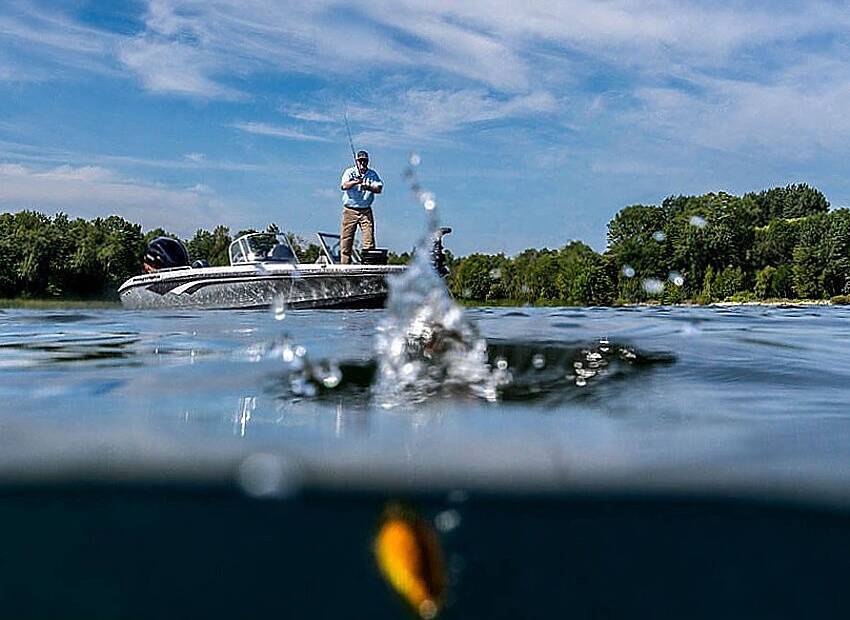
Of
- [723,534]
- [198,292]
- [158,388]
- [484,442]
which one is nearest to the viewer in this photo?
[723,534]

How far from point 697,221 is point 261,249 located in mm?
69502

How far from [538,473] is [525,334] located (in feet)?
14.7

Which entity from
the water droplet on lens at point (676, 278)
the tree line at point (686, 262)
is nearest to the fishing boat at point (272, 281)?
the tree line at point (686, 262)

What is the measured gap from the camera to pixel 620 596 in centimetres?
277

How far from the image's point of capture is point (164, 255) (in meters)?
21.5

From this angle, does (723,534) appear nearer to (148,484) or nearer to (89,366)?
(148,484)

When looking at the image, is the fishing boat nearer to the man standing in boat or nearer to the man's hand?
the man standing in boat

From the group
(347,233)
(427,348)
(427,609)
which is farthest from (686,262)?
(427,609)

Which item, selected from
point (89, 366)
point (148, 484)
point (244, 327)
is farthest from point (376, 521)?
point (244, 327)

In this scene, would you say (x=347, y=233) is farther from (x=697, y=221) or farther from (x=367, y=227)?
(x=697, y=221)

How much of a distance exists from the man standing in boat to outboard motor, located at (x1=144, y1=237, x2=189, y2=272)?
235 inches

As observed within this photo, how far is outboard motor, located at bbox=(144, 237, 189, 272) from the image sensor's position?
2144 centimetres

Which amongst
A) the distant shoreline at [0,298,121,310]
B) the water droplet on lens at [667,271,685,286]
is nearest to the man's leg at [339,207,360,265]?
the distant shoreline at [0,298,121,310]

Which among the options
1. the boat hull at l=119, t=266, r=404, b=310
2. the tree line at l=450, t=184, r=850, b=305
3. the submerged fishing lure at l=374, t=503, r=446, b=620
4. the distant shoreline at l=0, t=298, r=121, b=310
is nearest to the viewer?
the submerged fishing lure at l=374, t=503, r=446, b=620
